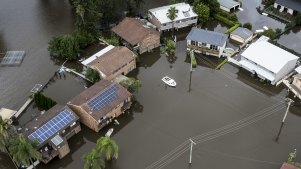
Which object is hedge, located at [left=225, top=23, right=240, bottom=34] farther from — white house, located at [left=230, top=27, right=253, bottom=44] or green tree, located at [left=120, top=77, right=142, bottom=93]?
green tree, located at [left=120, top=77, right=142, bottom=93]

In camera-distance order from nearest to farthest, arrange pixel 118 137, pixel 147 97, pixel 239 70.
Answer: pixel 118 137 < pixel 147 97 < pixel 239 70

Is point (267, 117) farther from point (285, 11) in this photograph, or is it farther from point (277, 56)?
point (285, 11)

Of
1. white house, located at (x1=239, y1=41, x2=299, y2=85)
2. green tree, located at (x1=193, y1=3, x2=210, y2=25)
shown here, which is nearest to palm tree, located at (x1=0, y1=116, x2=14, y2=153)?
white house, located at (x1=239, y1=41, x2=299, y2=85)

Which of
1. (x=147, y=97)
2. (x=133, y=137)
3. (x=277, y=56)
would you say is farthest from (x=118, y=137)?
(x=277, y=56)

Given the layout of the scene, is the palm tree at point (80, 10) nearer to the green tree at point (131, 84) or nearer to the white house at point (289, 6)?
the green tree at point (131, 84)

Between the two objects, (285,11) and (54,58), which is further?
(285,11)

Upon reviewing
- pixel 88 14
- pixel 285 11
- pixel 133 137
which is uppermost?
pixel 88 14

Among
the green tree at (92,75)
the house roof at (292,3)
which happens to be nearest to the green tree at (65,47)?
the green tree at (92,75)
